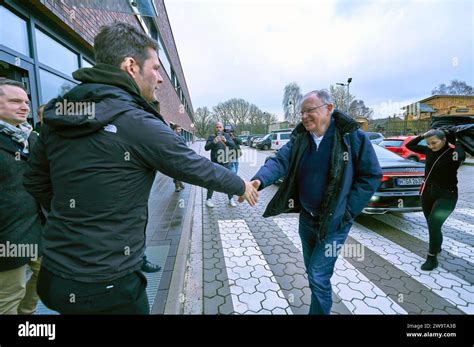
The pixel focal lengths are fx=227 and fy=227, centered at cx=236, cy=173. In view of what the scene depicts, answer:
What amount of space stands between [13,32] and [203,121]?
68997mm

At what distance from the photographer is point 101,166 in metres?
1.04

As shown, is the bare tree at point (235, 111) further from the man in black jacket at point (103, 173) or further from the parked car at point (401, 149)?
the man in black jacket at point (103, 173)

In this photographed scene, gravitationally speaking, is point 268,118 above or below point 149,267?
above

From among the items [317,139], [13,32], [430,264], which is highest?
[13,32]

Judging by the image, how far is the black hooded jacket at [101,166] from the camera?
40.7 inches

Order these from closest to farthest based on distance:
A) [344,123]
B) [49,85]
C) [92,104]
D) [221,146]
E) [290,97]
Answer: [92,104] < [344,123] < [49,85] < [221,146] < [290,97]

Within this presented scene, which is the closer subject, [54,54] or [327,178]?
[327,178]

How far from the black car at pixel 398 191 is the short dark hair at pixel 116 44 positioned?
14.5 feet

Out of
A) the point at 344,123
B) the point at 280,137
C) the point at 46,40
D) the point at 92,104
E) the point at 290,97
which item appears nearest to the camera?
the point at 92,104

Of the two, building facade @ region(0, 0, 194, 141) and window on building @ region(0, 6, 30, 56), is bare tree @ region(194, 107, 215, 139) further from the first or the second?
window on building @ region(0, 6, 30, 56)

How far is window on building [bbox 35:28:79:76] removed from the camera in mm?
3901

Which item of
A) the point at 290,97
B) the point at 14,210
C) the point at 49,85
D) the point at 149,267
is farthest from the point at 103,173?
the point at 290,97

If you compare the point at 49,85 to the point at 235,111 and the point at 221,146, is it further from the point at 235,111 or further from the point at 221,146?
the point at 235,111

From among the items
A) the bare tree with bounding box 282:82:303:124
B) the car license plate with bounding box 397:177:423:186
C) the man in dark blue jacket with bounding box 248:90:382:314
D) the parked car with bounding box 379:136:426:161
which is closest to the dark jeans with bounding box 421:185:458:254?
the car license plate with bounding box 397:177:423:186
